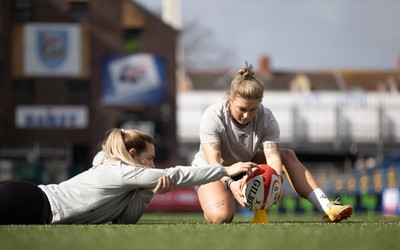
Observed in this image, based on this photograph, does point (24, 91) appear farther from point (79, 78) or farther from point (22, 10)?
point (22, 10)

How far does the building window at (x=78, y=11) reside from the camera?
6259 cm

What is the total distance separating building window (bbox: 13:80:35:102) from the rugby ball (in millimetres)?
53336

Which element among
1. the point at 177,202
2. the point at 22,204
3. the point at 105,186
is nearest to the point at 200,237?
the point at 105,186

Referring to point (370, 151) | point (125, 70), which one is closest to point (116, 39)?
point (125, 70)

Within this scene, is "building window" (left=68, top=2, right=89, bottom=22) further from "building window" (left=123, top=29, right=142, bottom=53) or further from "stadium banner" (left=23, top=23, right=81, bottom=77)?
"building window" (left=123, top=29, right=142, bottom=53)

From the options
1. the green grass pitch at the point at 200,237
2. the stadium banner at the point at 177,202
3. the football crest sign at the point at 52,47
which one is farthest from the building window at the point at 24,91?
the green grass pitch at the point at 200,237

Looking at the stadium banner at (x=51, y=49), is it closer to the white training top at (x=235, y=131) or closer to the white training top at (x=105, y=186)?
the white training top at (x=235, y=131)

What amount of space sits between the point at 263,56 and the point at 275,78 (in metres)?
2.58

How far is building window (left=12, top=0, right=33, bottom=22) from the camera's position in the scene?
61.4 metres

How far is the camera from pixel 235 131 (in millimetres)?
10531

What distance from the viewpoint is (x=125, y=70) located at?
62.3 meters

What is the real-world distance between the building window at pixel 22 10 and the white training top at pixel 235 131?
52.1 m

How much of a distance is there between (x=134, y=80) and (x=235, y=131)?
172 feet

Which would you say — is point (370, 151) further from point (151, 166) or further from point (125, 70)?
point (151, 166)
